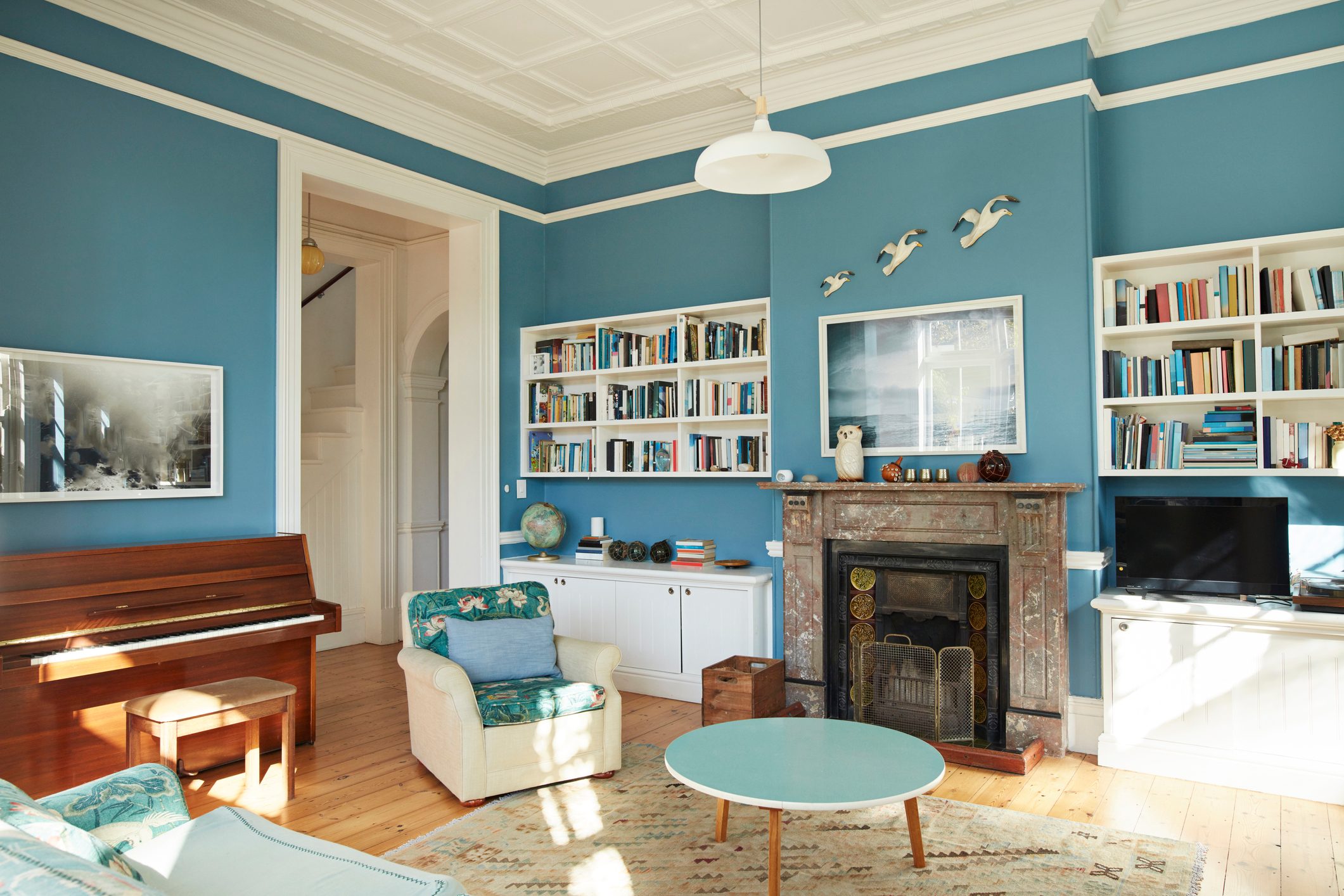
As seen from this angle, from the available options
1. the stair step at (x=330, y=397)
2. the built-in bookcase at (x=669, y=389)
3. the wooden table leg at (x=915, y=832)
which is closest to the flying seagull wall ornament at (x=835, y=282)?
the built-in bookcase at (x=669, y=389)

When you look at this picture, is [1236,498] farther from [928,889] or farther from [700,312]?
[700,312]

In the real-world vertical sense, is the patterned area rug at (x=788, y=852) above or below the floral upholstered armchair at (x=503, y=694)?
below

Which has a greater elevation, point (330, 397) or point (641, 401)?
point (330, 397)

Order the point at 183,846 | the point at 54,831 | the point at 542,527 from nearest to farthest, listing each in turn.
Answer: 1. the point at 54,831
2. the point at 183,846
3. the point at 542,527

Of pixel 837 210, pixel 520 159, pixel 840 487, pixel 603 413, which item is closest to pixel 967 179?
pixel 837 210

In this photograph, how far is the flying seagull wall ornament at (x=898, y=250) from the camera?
4.51 metres

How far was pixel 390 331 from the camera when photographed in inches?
272

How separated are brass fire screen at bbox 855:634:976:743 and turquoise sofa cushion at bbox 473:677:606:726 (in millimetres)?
1488

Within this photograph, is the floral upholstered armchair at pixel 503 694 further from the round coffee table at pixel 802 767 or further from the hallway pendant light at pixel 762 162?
the hallway pendant light at pixel 762 162

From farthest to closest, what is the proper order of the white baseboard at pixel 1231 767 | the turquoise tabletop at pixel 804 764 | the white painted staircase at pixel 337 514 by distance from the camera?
the white painted staircase at pixel 337 514
the white baseboard at pixel 1231 767
the turquoise tabletop at pixel 804 764

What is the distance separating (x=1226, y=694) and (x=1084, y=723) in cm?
64

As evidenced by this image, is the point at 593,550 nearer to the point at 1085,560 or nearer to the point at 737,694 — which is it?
the point at 737,694

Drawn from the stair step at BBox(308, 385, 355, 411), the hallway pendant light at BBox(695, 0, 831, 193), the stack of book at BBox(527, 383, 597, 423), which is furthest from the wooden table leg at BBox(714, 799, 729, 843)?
the stair step at BBox(308, 385, 355, 411)

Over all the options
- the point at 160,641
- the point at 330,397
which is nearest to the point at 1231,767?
the point at 160,641
